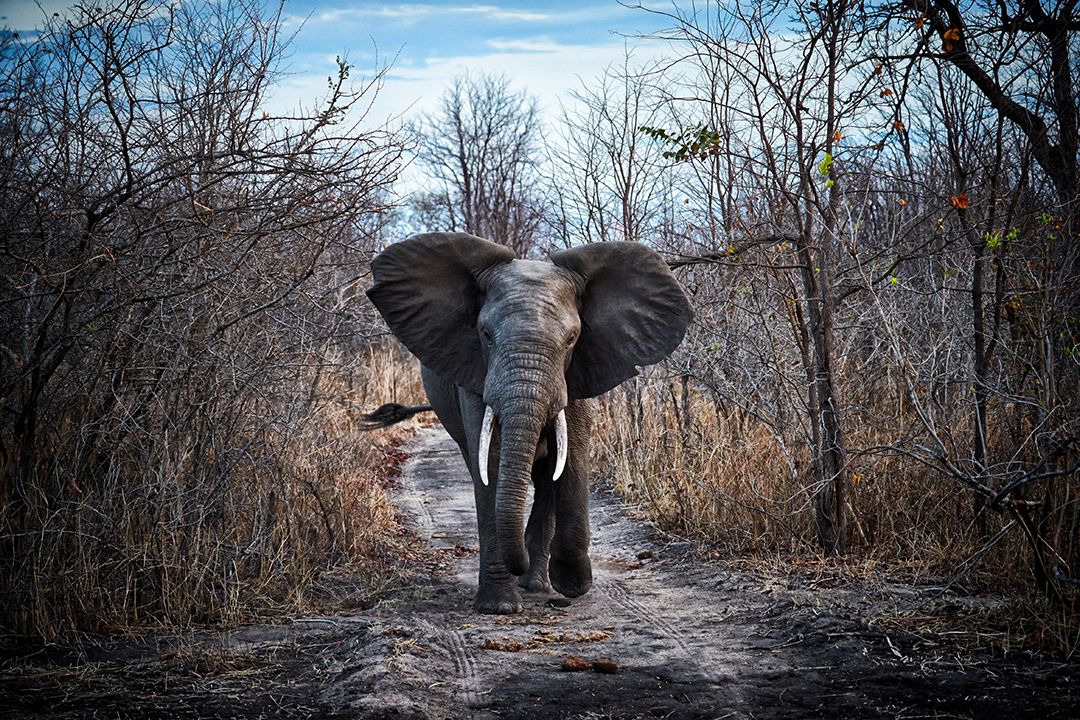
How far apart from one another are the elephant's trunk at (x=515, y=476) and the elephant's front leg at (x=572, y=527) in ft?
2.74

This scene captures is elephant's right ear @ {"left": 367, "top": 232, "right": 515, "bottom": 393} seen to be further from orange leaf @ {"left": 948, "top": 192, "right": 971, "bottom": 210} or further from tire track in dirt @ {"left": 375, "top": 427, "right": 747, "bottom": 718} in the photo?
orange leaf @ {"left": 948, "top": 192, "right": 971, "bottom": 210}

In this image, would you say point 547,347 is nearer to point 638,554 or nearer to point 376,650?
point 376,650

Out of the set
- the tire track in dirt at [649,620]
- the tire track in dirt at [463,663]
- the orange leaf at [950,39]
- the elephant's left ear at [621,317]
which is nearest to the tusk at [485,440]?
the elephant's left ear at [621,317]

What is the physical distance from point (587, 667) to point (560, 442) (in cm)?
174

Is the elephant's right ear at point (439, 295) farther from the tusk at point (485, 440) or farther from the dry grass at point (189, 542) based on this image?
the dry grass at point (189, 542)

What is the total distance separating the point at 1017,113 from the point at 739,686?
13.5 ft

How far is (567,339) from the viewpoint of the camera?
21.7ft

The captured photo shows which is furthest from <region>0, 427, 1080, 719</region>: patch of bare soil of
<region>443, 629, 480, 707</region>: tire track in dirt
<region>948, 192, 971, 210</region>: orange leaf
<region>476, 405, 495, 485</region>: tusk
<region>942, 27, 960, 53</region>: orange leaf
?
<region>942, 27, 960, 53</region>: orange leaf

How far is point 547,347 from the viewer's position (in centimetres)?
632

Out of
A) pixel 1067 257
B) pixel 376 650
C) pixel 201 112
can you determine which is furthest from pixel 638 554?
pixel 201 112

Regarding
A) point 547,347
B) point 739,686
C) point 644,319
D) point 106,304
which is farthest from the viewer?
point 644,319

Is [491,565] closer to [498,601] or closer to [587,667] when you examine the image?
[498,601]

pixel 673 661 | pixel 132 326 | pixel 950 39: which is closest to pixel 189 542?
pixel 132 326

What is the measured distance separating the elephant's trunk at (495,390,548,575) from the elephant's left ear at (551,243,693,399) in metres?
1.01
